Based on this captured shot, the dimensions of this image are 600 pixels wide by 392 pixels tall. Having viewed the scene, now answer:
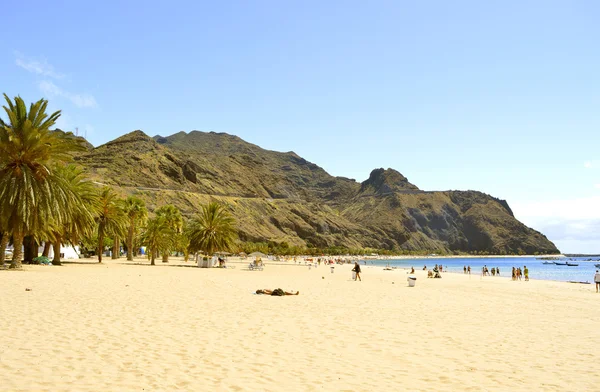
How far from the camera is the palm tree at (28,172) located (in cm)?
2648

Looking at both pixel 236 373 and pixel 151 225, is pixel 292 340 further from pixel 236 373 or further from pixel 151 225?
pixel 151 225

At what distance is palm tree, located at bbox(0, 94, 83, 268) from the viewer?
86.9 feet

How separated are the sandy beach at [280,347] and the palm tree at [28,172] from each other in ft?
38.0

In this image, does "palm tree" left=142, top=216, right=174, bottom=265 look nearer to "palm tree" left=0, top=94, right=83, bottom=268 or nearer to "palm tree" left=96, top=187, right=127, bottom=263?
"palm tree" left=96, top=187, right=127, bottom=263

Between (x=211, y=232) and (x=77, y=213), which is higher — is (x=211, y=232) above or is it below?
below

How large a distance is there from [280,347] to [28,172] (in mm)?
23685

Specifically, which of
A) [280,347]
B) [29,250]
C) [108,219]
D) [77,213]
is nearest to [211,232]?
[108,219]

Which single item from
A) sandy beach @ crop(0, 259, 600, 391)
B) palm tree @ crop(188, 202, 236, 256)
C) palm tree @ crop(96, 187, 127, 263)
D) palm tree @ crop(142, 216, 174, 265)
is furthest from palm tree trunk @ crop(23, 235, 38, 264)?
sandy beach @ crop(0, 259, 600, 391)

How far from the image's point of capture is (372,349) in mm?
9562

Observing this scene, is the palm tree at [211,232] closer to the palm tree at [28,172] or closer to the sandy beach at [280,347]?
the palm tree at [28,172]

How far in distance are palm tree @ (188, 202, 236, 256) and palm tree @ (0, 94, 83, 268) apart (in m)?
23.0

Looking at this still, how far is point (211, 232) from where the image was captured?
51.2m

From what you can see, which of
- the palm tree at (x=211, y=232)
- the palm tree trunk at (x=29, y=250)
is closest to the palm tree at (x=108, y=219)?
the palm tree at (x=211, y=232)

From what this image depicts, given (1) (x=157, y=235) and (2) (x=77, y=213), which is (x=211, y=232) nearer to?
(1) (x=157, y=235)
